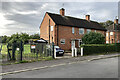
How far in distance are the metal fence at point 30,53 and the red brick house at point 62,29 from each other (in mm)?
9706

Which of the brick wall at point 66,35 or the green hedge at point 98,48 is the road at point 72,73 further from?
the brick wall at point 66,35

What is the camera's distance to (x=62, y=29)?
23594 millimetres

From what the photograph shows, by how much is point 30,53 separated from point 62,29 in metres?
13.2

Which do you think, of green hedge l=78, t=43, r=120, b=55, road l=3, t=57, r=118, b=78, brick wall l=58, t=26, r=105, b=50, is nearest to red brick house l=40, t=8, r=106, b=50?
brick wall l=58, t=26, r=105, b=50

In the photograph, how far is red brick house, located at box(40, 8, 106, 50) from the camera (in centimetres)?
2300

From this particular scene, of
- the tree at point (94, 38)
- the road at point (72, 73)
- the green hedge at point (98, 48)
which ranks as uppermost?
the tree at point (94, 38)

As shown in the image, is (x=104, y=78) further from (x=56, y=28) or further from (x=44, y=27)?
(x=44, y=27)

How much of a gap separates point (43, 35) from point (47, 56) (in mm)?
14781

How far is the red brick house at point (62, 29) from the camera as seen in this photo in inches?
906

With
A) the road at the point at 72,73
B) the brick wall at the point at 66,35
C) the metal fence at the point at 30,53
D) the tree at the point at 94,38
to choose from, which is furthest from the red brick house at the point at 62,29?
the road at the point at 72,73

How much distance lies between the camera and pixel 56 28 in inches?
893

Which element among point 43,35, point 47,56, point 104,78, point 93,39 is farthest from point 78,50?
point 43,35

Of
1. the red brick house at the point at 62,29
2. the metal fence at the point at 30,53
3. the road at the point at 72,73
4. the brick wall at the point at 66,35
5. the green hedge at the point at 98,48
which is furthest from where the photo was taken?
the brick wall at the point at 66,35

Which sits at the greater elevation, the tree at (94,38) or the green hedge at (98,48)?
the tree at (94,38)
